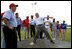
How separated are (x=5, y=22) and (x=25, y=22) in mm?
5597

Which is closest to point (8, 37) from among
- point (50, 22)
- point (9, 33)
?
point (9, 33)

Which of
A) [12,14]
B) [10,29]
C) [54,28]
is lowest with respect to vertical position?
[54,28]

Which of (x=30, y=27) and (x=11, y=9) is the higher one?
(x=11, y=9)

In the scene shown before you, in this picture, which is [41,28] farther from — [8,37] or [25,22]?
[8,37]

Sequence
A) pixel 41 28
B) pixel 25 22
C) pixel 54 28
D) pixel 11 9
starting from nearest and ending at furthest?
pixel 11 9 < pixel 41 28 < pixel 25 22 < pixel 54 28

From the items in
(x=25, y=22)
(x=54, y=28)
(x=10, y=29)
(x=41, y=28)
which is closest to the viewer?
(x=10, y=29)

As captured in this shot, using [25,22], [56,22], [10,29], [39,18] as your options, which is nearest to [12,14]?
[10,29]

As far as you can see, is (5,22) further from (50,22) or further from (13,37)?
(50,22)

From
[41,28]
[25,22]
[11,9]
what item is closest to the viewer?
[11,9]

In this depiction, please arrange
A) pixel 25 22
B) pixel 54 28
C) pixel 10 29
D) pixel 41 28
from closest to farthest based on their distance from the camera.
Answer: pixel 10 29 → pixel 41 28 → pixel 25 22 → pixel 54 28

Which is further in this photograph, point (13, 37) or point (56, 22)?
point (56, 22)

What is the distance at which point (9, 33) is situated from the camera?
4.25m

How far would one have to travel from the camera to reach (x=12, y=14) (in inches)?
180

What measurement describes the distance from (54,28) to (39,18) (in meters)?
3.02
